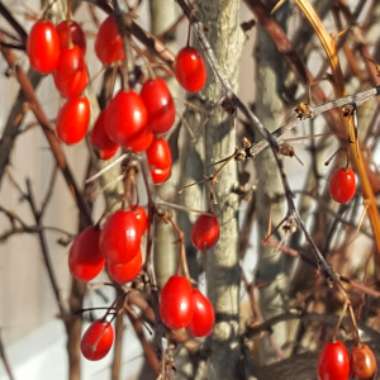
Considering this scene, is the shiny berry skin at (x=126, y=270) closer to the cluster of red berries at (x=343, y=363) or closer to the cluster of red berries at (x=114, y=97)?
the cluster of red berries at (x=114, y=97)

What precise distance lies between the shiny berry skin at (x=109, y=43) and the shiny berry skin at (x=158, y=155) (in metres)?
0.09

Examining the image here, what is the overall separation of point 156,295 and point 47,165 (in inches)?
83.8

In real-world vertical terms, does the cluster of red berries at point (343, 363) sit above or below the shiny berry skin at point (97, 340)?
below

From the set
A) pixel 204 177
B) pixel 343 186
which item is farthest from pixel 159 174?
pixel 204 177

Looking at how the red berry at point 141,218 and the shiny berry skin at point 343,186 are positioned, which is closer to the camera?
the red berry at point 141,218

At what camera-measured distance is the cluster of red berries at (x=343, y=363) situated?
3.52 feet

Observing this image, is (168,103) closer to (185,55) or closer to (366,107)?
(185,55)

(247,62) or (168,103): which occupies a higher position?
(247,62)

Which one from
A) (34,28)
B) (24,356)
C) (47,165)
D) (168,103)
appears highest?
(47,165)

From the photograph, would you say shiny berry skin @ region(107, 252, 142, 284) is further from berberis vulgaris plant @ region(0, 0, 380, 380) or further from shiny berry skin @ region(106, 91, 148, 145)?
shiny berry skin @ region(106, 91, 148, 145)

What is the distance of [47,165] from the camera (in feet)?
10.5

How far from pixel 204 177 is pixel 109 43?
17.5 inches

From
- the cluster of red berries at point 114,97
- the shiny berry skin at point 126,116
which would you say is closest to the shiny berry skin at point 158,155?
the cluster of red berries at point 114,97

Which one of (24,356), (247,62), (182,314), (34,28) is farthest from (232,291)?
(247,62)
